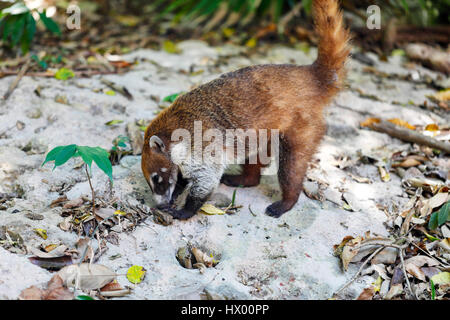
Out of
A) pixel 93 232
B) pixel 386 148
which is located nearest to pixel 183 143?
pixel 93 232

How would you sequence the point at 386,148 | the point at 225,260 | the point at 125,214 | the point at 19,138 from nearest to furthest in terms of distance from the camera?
the point at 225,260
the point at 125,214
the point at 19,138
the point at 386,148

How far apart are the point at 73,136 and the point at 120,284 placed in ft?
5.54

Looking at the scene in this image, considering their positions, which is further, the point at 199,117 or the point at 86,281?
the point at 199,117

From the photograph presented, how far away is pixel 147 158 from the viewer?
3.46 m

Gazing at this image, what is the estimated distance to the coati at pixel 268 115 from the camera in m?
3.53

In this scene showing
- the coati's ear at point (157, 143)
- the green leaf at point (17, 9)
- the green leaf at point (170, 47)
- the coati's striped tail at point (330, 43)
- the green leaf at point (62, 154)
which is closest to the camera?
the green leaf at point (62, 154)

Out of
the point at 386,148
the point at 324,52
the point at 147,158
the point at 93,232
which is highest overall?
the point at 324,52

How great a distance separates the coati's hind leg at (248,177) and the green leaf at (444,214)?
1469mm

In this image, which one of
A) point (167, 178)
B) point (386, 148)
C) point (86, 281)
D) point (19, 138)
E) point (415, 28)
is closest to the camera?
point (86, 281)

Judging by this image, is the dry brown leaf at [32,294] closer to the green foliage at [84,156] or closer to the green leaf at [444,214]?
the green foliage at [84,156]

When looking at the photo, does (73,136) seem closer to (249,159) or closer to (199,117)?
(199,117)

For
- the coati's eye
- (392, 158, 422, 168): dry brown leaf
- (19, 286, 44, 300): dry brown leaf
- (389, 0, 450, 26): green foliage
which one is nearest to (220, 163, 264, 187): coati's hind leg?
the coati's eye

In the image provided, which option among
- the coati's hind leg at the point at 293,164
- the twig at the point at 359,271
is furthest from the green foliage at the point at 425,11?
the twig at the point at 359,271

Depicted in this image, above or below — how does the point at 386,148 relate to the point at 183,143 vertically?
below
